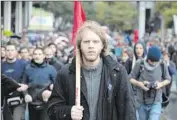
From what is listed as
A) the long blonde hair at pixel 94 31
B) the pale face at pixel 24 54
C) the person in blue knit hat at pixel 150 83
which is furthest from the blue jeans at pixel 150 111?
the long blonde hair at pixel 94 31

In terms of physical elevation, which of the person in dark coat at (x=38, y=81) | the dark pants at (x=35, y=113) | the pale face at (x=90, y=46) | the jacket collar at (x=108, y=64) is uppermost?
the pale face at (x=90, y=46)

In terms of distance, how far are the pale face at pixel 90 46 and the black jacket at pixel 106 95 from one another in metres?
0.15

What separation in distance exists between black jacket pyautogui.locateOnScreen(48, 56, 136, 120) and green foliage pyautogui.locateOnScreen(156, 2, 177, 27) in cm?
5965

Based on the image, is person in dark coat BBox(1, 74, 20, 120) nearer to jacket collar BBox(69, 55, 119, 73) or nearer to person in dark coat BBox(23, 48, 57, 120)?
person in dark coat BBox(23, 48, 57, 120)

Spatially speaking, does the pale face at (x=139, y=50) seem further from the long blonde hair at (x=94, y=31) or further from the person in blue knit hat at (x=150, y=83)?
the long blonde hair at (x=94, y=31)

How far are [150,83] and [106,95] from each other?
13.7 ft

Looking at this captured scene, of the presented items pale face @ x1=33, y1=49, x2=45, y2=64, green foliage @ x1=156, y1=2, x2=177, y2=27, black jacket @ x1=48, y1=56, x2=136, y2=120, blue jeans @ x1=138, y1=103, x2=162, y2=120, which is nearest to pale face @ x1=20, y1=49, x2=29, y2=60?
pale face @ x1=33, y1=49, x2=45, y2=64

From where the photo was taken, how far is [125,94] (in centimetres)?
491

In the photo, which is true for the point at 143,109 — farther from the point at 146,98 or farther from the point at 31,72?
the point at 31,72

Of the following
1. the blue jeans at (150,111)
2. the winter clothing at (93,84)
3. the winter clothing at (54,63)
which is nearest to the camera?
the winter clothing at (93,84)

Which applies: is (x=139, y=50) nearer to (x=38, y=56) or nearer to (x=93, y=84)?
(x=38, y=56)

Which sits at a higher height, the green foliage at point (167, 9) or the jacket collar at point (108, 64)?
the green foliage at point (167, 9)

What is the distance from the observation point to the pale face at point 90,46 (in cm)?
479

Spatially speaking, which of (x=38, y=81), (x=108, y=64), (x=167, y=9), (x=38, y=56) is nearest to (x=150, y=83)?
(x=38, y=81)
